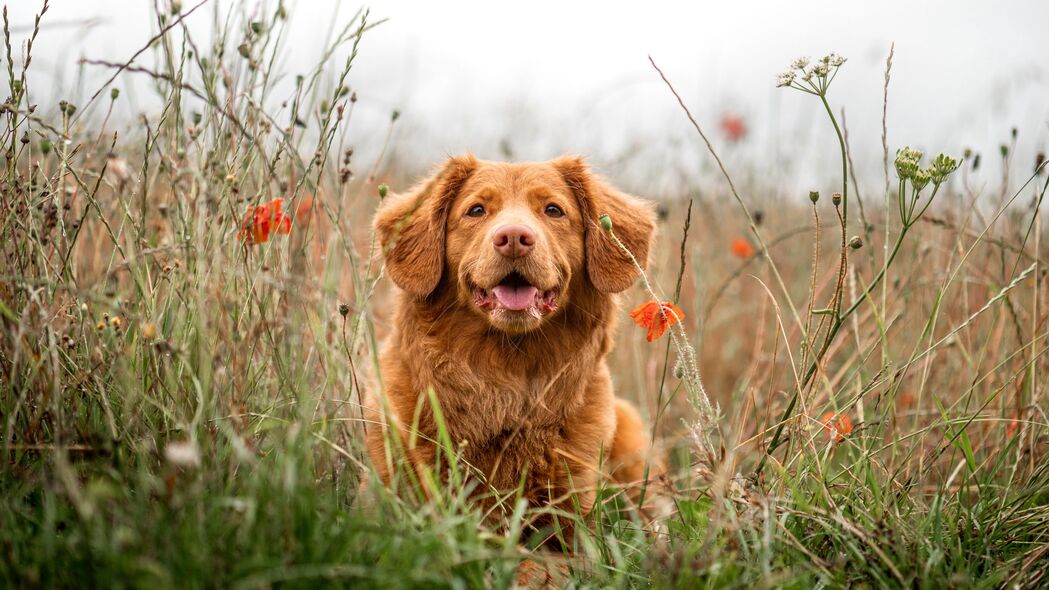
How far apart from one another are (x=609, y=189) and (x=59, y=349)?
2.10 metres

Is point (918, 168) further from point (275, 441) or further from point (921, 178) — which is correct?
point (275, 441)

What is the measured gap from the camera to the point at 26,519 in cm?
176

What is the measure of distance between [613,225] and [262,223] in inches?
55.2

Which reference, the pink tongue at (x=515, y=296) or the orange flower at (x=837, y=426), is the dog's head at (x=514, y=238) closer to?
the pink tongue at (x=515, y=296)

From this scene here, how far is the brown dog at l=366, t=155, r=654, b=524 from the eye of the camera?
266 cm

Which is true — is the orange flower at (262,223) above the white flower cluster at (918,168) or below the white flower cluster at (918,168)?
below

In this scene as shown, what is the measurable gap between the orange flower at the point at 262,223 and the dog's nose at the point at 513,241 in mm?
661

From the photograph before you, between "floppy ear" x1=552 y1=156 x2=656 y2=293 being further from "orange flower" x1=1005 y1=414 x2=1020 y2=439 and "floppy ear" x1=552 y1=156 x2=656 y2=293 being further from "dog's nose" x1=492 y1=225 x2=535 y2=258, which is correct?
"orange flower" x1=1005 y1=414 x2=1020 y2=439

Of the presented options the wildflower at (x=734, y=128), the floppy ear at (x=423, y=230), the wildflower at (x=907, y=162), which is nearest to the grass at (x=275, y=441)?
the wildflower at (x=907, y=162)

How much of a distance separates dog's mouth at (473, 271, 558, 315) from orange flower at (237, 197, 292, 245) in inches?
28.6

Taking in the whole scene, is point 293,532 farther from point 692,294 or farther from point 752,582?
point 692,294

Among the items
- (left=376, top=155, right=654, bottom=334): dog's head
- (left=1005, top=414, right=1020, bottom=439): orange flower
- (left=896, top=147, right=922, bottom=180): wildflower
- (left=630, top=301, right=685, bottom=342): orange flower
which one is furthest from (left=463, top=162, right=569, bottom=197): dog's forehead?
(left=1005, top=414, right=1020, bottom=439): orange flower

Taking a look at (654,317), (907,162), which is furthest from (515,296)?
(907,162)

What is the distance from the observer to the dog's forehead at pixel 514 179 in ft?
9.66
